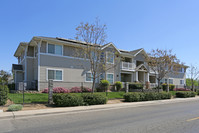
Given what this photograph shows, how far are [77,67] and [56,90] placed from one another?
4.82m

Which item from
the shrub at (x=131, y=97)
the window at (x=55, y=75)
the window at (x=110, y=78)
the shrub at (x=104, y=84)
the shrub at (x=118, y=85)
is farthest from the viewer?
the window at (x=110, y=78)

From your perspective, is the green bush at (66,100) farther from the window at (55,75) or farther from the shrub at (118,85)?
the shrub at (118,85)

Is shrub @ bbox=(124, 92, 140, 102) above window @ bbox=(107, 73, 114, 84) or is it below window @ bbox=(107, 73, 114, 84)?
below

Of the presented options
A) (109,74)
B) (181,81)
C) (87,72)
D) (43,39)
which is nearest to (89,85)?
(87,72)

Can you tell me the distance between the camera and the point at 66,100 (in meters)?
11.9

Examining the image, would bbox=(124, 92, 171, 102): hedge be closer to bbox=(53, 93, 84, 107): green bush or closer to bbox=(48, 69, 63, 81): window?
bbox=(53, 93, 84, 107): green bush

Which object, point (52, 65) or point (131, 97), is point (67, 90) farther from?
point (131, 97)

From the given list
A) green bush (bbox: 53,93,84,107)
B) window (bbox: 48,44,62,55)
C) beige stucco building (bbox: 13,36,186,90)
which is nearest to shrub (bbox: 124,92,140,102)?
beige stucco building (bbox: 13,36,186,90)

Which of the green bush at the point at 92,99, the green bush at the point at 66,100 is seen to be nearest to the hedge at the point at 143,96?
the green bush at the point at 92,99

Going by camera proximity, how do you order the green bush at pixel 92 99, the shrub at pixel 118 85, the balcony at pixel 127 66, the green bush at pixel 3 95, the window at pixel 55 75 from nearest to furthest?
the green bush at pixel 3 95, the green bush at pixel 92 99, the window at pixel 55 75, the shrub at pixel 118 85, the balcony at pixel 127 66

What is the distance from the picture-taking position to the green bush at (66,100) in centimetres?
1184

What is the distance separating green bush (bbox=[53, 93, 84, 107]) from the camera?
38.9 ft

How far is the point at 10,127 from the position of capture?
6.66 metres

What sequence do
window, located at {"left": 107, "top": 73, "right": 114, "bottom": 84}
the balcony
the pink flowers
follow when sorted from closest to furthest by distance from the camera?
the pink flowers → window, located at {"left": 107, "top": 73, "right": 114, "bottom": 84} → the balcony
